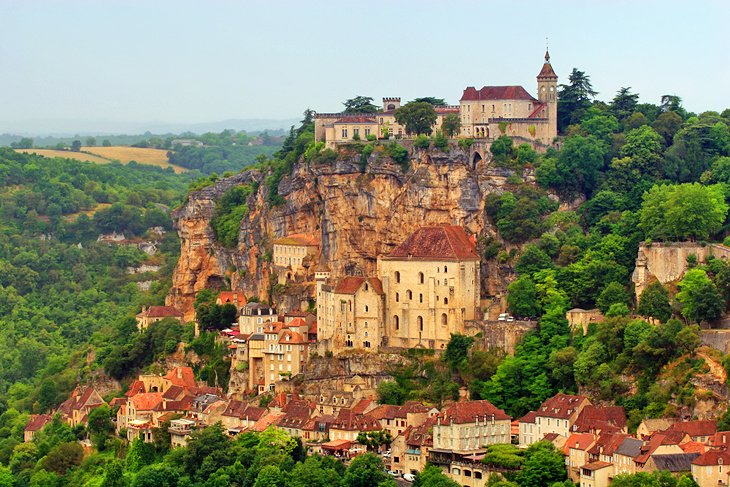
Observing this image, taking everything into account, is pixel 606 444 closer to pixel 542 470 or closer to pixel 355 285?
pixel 542 470

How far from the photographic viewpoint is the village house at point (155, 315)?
113500 millimetres

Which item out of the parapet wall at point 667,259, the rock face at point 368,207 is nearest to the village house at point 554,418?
the parapet wall at point 667,259

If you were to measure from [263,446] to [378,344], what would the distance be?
10627 millimetres

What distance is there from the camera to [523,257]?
95.4m

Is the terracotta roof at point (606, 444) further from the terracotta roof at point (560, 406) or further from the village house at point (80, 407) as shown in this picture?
the village house at point (80, 407)

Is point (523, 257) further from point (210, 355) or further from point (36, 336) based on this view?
point (36, 336)

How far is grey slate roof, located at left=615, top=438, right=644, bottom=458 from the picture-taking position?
75.1m

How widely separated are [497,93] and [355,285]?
56.8 ft

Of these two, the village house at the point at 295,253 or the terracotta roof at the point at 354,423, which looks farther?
the village house at the point at 295,253

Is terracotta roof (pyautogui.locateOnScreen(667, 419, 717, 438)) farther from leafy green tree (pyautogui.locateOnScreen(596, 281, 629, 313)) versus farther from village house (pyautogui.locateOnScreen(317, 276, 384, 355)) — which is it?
village house (pyautogui.locateOnScreen(317, 276, 384, 355))

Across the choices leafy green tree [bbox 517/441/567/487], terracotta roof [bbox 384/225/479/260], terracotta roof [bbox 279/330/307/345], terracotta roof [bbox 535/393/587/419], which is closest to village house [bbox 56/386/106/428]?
terracotta roof [bbox 279/330/307/345]

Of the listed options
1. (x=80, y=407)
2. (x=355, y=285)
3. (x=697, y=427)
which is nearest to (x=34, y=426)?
(x=80, y=407)

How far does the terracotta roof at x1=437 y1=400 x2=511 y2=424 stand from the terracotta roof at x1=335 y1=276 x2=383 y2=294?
41.6ft

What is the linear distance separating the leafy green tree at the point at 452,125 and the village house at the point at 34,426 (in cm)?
3006
